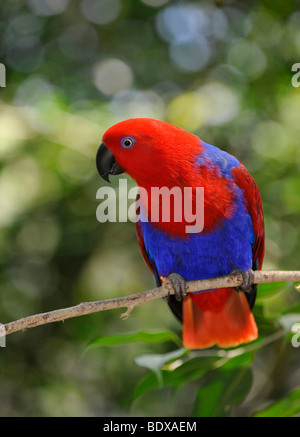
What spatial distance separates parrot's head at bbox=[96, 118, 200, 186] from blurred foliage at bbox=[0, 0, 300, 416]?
2.45 ft

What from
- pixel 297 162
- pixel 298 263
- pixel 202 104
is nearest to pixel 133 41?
pixel 202 104

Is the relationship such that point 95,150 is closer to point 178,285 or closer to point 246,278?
point 178,285

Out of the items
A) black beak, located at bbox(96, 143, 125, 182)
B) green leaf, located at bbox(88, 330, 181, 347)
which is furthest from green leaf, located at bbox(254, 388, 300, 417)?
black beak, located at bbox(96, 143, 125, 182)

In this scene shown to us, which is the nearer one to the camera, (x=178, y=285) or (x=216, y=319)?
(x=178, y=285)

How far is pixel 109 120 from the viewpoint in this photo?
2834mm

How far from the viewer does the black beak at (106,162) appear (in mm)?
1969

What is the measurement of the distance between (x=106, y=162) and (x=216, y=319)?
0.91 metres

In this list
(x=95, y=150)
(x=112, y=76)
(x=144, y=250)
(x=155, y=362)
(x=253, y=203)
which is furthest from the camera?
(x=112, y=76)

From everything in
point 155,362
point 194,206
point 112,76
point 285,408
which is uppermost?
point 112,76

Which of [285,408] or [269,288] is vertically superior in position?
[269,288]

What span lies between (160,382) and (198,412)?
289 millimetres

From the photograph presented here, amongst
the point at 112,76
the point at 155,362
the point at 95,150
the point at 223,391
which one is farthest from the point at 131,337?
the point at 112,76

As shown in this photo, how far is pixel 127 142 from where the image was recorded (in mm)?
1892

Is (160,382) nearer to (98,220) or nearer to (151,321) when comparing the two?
(151,321)
